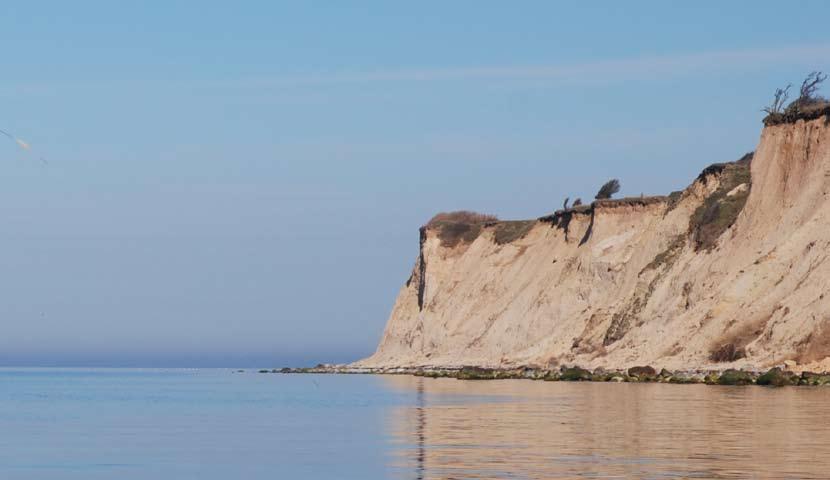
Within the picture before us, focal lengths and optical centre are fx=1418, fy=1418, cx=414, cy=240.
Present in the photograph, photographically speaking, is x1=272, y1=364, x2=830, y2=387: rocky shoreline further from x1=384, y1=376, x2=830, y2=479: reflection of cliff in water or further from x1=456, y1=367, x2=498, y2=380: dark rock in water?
x1=384, y1=376, x2=830, y2=479: reflection of cliff in water

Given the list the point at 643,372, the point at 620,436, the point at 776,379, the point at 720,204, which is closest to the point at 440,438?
the point at 620,436

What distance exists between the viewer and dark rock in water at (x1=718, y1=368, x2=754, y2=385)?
5156cm

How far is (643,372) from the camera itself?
6056cm

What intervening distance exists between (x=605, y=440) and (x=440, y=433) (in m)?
4.08

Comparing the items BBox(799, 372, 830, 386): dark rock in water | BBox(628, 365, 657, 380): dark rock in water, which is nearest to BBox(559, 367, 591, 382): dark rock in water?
BBox(628, 365, 657, 380): dark rock in water

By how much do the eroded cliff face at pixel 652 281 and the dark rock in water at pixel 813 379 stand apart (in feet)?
11.1

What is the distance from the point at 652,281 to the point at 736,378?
24468 millimetres

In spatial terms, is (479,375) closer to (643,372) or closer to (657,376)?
(643,372)

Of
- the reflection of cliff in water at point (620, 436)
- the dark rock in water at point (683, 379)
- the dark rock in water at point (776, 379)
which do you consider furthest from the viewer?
the dark rock in water at point (683, 379)

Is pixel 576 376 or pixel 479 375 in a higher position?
pixel 479 375

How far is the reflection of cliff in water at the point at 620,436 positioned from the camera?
19594 mm

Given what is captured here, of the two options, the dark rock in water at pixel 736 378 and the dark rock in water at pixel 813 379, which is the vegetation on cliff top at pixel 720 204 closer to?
the dark rock in water at pixel 736 378

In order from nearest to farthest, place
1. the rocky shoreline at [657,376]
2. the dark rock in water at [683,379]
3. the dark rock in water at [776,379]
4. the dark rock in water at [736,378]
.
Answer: the dark rock in water at [776,379] → the rocky shoreline at [657,376] → the dark rock in water at [736,378] → the dark rock in water at [683,379]

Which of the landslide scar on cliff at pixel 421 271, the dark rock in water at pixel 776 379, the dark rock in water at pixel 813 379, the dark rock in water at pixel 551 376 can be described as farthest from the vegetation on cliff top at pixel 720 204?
the landslide scar on cliff at pixel 421 271
